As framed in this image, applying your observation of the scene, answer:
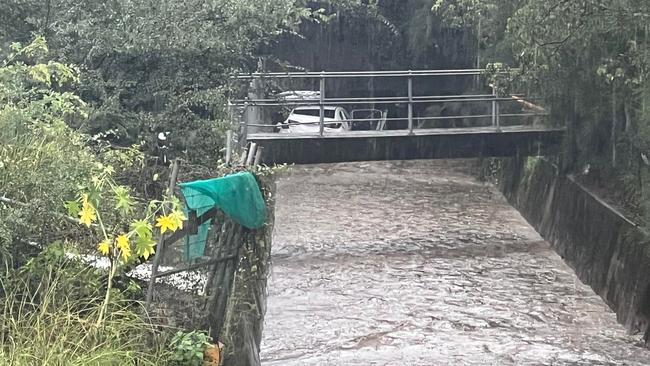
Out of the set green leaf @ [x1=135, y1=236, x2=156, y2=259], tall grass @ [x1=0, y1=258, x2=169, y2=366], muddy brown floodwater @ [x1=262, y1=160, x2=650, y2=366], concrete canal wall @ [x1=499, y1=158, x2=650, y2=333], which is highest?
green leaf @ [x1=135, y1=236, x2=156, y2=259]

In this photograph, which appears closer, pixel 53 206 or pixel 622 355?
pixel 53 206

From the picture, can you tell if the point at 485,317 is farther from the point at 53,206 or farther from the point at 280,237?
the point at 53,206

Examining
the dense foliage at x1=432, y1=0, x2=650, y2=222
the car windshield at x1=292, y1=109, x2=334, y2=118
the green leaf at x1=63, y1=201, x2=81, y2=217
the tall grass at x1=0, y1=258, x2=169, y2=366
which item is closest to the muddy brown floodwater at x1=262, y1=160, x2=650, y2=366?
the dense foliage at x1=432, y1=0, x2=650, y2=222

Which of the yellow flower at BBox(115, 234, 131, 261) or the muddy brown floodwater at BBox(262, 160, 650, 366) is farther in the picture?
the muddy brown floodwater at BBox(262, 160, 650, 366)

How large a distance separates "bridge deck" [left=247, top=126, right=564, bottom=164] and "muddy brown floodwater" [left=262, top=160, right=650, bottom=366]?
1.75 meters

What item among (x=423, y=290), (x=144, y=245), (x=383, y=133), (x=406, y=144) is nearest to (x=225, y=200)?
(x=144, y=245)

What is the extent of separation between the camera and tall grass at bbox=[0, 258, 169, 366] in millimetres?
5105

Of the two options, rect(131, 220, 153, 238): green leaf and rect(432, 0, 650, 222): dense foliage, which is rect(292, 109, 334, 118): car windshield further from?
rect(131, 220, 153, 238): green leaf

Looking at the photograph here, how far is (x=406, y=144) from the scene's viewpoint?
1602cm

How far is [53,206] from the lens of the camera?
→ 5.76 metres

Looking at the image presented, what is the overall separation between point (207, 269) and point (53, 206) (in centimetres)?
124

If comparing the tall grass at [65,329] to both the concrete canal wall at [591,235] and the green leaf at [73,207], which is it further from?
the concrete canal wall at [591,235]

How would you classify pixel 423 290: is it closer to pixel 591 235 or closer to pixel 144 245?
pixel 591 235

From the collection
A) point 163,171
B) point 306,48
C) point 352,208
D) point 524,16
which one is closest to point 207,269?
point 163,171
